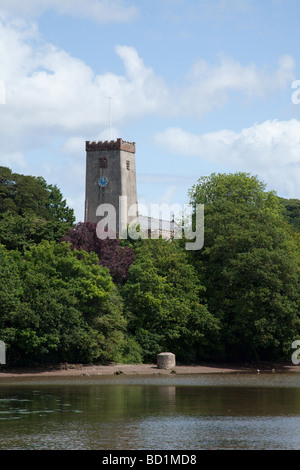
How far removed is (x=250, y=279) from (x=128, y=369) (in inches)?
544

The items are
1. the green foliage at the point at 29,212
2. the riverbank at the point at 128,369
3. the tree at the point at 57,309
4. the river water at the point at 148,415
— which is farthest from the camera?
the green foliage at the point at 29,212

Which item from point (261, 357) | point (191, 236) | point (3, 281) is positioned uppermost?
point (191, 236)

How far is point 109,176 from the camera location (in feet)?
318

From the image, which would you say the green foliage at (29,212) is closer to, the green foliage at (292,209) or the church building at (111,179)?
the church building at (111,179)

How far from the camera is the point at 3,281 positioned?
5356 centimetres

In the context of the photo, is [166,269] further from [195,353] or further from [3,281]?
[3,281]

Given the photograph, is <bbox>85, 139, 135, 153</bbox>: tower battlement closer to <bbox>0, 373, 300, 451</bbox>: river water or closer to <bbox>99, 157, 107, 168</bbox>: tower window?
<bbox>99, 157, 107, 168</bbox>: tower window

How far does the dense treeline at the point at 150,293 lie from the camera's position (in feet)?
178

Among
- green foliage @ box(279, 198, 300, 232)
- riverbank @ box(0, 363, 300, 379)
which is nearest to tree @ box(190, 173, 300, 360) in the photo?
riverbank @ box(0, 363, 300, 379)

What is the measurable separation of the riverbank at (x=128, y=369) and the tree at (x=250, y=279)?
1815mm

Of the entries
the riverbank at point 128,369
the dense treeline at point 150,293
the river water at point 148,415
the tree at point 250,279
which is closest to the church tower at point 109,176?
the dense treeline at point 150,293

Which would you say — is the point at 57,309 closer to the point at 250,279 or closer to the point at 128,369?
the point at 128,369
